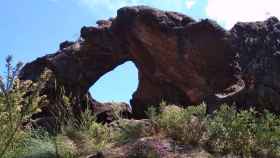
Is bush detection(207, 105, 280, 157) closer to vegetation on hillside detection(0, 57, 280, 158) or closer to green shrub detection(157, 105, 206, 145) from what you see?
vegetation on hillside detection(0, 57, 280, 158)

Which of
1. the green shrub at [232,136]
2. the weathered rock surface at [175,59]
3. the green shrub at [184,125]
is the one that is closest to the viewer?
the green shrub at [232,136]

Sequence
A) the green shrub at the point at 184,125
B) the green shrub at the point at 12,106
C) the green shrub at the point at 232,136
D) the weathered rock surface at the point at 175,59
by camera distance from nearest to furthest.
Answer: the green shrub at the point at 12,106
the green shrub at the point at 232,136
the green shrub at the point at 184,125
the weathered rock surface at the point at 175,59

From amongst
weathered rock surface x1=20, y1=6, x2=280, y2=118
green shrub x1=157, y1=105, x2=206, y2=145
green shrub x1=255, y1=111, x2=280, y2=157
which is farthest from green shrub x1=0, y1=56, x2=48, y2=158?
weathered rock surface x1=20, y1=6, x2=280, y2=118

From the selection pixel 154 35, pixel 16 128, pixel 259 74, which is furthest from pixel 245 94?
pixel 16 128

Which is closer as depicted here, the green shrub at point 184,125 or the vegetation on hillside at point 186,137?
the vegetation on hillside at point 186,137

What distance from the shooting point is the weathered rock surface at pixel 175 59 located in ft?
42.2

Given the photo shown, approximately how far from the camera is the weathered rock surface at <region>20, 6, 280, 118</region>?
42.2ft

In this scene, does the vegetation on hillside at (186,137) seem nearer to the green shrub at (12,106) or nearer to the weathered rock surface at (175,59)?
the green shrub at (12,106)

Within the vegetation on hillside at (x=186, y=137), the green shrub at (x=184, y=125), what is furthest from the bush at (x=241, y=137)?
the green shrub at (x=184, y=125)

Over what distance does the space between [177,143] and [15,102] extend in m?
3.46

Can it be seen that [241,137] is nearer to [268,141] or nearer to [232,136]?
[232,136]

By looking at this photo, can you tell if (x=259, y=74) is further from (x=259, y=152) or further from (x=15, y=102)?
(x=15, y=102)

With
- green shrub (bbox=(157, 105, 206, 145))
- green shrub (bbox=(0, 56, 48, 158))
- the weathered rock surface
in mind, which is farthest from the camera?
the weathered rock surface

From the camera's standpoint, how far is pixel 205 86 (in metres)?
14.7
